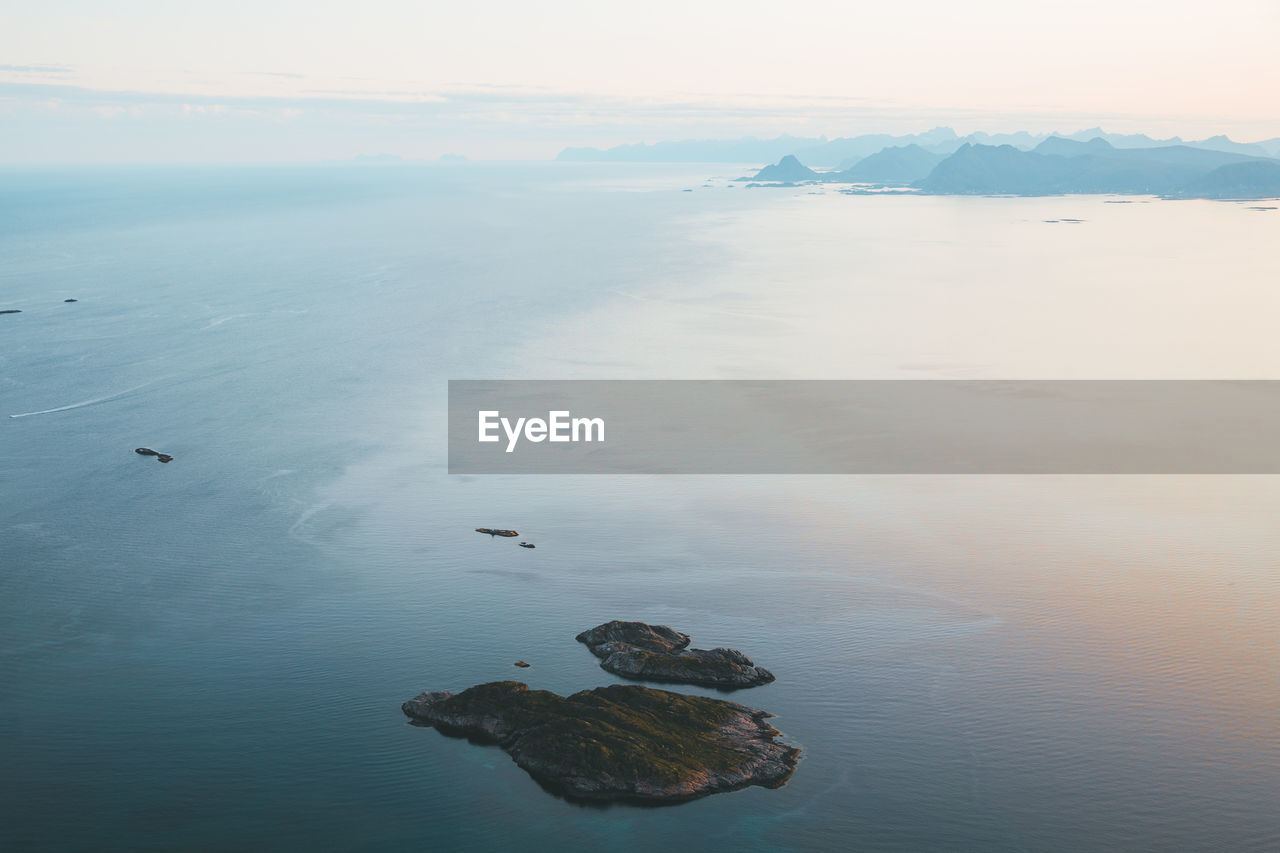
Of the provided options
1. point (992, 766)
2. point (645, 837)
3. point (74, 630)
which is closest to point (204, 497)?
point (74, 630)

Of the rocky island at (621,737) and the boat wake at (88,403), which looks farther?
the boat wake at (88,403)

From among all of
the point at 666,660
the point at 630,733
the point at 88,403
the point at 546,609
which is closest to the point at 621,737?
the point at 630,733

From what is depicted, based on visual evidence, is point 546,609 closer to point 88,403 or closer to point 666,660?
point 666,660

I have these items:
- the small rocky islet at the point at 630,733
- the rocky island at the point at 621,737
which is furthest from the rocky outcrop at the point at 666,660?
the rocky island at the point at 621,737

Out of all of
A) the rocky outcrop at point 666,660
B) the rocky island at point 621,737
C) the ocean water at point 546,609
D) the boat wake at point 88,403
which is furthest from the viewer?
the boat wake at point 88,403

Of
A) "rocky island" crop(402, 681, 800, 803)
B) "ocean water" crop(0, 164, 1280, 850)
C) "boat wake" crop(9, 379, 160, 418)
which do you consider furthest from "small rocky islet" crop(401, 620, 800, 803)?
"boat wake" crop(9, 379, 160, 418)

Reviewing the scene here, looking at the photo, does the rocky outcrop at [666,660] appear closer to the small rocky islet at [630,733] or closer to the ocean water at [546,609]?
the small rocky islet at [630,733]
